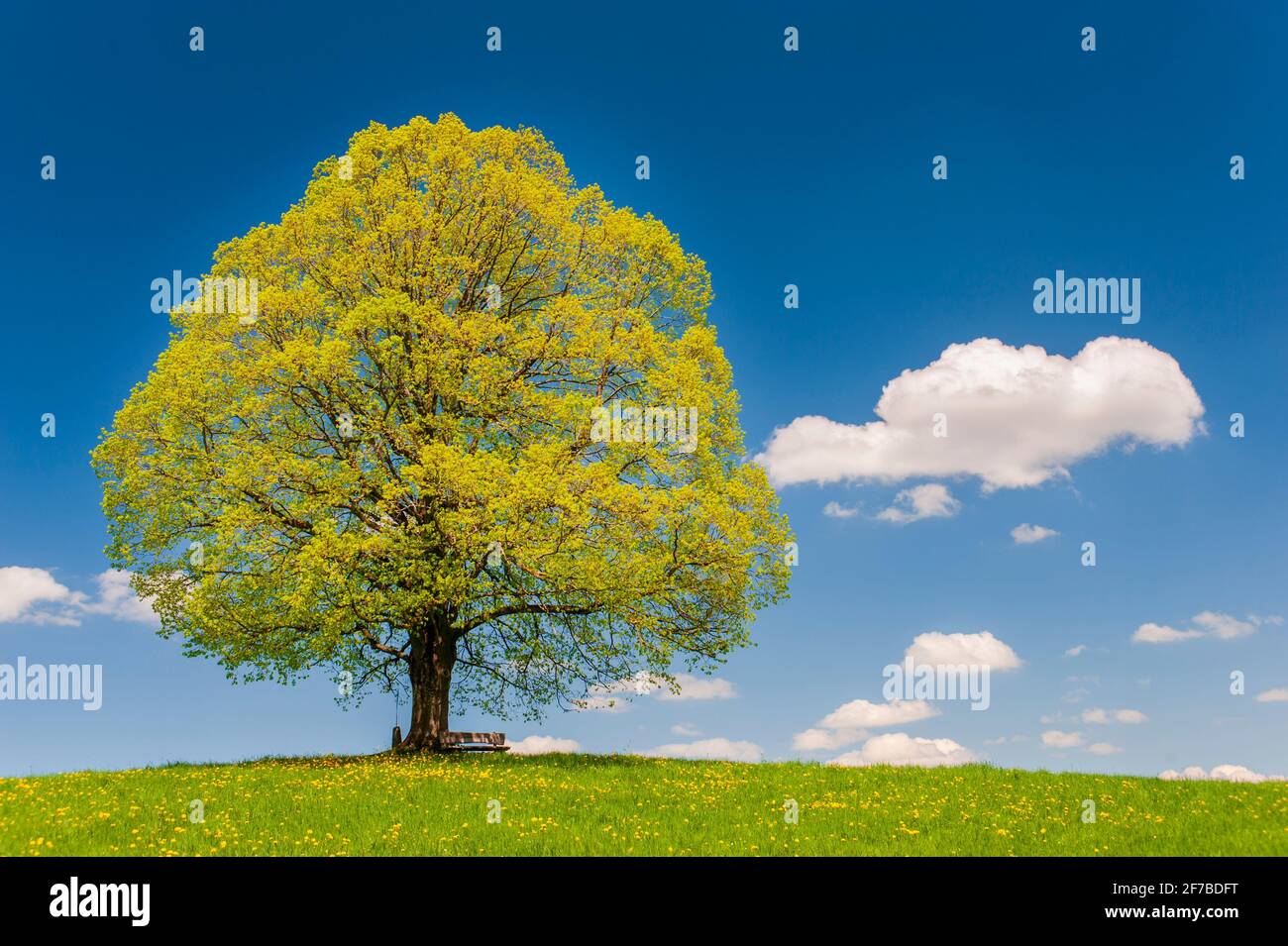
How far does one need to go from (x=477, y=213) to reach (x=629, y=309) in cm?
511

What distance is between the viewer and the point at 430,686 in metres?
28.5

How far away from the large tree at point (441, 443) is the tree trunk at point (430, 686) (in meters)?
0.07

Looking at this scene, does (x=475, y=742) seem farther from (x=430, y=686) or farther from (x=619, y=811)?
(x=619, y=811)

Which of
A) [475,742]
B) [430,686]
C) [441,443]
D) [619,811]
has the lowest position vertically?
[475,742]

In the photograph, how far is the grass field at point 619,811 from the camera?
15.9m

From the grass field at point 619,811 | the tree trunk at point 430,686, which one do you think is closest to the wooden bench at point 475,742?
the tree trunk at point 430,686

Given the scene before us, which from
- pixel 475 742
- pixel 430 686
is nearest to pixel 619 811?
pixel 475 742

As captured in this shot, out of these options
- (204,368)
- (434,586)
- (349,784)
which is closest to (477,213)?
(204,368)

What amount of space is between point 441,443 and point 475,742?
345 inches

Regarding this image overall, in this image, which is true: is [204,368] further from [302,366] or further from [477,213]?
[477,213]

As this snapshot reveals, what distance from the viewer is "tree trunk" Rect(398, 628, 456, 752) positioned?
27931mm

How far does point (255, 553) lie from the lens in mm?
25516

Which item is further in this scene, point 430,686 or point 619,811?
point 430,686

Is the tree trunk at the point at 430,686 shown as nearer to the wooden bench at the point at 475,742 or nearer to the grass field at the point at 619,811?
the wooden bench at the point at 475,742
